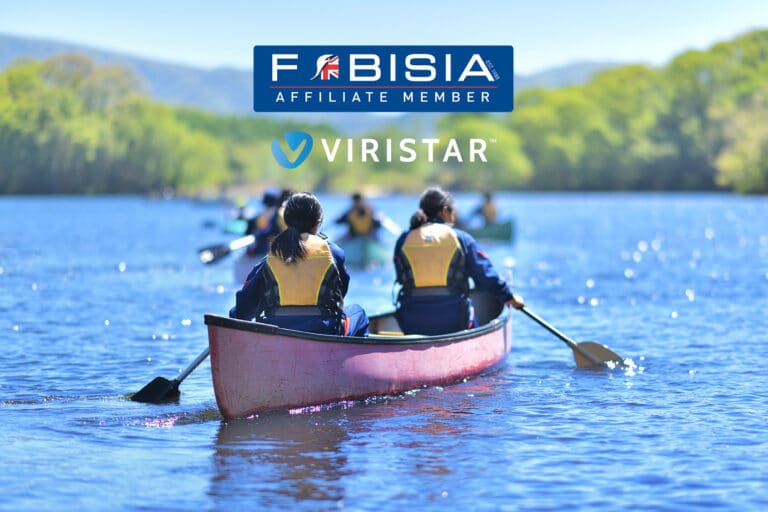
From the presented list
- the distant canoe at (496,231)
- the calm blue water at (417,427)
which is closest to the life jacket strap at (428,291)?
the calm blue water at (417,427)

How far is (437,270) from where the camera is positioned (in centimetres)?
1220

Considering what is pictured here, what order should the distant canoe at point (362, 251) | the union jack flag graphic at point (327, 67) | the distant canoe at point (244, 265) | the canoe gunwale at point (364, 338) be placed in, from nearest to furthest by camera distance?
the canoe gunwale at point (364, 338) < the distant canoe at point (244, 265) < the distant canoe at point (362, 251) < the union jack flag graphic at point (327, 67)

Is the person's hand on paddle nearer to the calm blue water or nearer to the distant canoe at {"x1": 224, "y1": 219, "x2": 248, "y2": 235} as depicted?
the calm blue water

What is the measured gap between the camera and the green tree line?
12450 centimetres

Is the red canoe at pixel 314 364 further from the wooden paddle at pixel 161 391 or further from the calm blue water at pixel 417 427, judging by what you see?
the wooden paddle at pixel 161 391

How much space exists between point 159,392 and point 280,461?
9.27ft

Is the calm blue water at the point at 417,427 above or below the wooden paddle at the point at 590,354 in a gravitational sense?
below

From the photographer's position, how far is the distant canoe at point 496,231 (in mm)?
40125

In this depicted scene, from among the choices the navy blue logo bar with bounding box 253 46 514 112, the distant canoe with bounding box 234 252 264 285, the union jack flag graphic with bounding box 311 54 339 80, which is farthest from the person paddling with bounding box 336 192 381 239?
the union jack flag graphic with bounding box 311 54 339 80

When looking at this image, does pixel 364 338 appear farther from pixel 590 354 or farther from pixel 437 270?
pixel 590 354

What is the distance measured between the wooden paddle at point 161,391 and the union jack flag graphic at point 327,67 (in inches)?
778

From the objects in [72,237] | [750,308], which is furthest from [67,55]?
[750,308]

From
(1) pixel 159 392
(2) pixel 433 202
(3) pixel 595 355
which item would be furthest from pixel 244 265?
(1) pixel 159 392

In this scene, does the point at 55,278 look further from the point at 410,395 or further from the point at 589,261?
the point at 410,395
